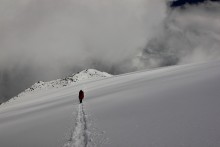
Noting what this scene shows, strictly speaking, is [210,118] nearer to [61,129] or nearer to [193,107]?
[193,107]

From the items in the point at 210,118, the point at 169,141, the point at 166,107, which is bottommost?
the point at 169,141

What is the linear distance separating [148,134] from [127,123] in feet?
10.1

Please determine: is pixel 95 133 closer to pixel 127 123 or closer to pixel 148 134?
pixel 127 123

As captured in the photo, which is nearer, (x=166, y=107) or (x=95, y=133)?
(x=95, y=133)

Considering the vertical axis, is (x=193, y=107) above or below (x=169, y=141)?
above

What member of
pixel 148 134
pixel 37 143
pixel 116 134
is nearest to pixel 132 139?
pixel 148 134

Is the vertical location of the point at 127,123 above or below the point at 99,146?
above

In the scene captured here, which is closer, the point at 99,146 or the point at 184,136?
the point at 184,136

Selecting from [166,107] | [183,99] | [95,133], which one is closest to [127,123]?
[95,133]

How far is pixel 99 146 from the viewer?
11312 mm

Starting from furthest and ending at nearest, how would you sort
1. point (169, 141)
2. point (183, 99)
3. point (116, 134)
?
1. point (183, 99)
2. point (116, 134)
3. point (169, 141)

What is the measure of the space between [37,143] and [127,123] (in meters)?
4.54

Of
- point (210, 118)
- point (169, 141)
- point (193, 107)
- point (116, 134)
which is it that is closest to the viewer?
point (169, 141)

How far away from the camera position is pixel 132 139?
1121 cm
